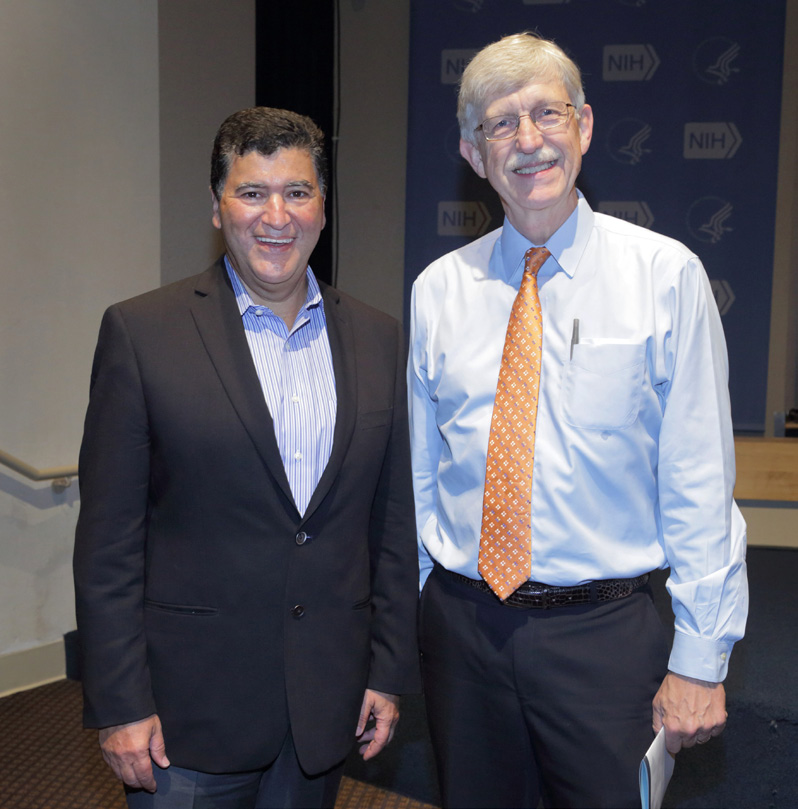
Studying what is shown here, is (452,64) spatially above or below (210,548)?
above

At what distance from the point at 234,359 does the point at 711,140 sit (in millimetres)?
4376

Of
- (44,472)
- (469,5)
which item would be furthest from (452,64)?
(44,472)

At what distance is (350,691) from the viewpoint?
1645 mm

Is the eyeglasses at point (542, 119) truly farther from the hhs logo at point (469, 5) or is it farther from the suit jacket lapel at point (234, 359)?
the hhs logo at point (469, 5)

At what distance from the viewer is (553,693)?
163 cm

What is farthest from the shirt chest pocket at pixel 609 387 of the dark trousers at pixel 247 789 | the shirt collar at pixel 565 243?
the dark trousers at pixel 247 789

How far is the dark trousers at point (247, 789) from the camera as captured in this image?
155 cm

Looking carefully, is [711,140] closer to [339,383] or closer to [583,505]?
[583,505]

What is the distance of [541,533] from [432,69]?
439 cm

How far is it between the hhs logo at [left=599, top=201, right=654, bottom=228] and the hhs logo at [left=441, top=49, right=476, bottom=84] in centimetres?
119

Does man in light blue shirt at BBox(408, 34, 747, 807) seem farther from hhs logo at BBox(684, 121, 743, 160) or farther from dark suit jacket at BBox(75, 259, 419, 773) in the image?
hhs logo at BBox(684, 121, 743, 160)

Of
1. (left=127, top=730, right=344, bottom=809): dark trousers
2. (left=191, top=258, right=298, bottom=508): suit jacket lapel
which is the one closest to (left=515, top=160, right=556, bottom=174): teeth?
(left=191, top=258, right=298, bottom=508): suit jacket lapel

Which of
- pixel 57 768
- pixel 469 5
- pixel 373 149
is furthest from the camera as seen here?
pixel 373 149

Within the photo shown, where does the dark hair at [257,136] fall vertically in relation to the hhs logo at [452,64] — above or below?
below
